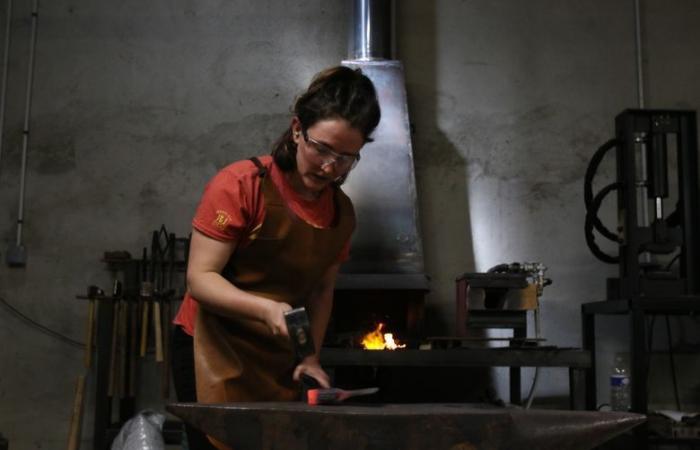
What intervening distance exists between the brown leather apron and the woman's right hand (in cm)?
15

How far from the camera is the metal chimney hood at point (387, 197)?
4211 millimetres

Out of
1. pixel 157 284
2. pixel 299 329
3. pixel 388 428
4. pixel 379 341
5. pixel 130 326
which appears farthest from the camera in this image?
pixel 157 284

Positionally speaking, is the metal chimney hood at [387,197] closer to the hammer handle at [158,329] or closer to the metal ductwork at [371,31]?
the metal ductwork at [371,31]

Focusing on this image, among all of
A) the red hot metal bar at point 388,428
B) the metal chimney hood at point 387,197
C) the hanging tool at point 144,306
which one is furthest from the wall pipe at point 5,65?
the red hot metal bar at point 388,428

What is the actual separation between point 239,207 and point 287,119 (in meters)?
2.90

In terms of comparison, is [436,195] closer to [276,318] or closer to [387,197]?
[387,197]

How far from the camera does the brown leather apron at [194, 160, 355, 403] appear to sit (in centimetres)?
200

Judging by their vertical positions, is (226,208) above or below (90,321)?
above

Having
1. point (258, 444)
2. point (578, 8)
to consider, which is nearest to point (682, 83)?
point (578, 8)

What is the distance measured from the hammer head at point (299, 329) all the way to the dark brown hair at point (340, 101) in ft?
1.49

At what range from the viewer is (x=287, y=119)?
4.78 metres

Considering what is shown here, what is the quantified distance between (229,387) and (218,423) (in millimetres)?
440

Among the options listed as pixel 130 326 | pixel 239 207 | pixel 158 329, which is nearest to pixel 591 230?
pixel 158 329

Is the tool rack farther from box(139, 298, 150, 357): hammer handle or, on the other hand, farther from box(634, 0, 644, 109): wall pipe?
box(634, 0, 644, 109): wall pipe
